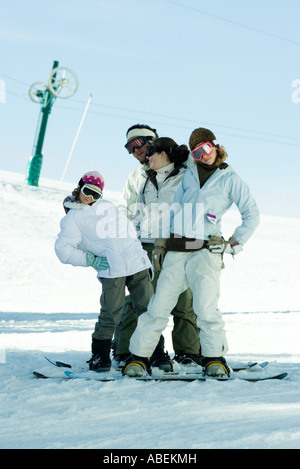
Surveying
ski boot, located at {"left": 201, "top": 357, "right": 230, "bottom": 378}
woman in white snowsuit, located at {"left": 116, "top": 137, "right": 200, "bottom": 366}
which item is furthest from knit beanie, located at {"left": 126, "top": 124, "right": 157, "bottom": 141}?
ski boot, located at {"left": 201, "top": 357, "right": 230, "bottom": 378}

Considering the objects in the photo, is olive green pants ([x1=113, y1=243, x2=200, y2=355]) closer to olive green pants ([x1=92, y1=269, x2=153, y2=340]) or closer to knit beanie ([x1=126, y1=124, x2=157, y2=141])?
olive green pants ([x1=92, y1=269, x2=153, y2=340])

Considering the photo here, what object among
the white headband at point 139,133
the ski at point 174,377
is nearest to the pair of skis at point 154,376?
the ski at point 174,377

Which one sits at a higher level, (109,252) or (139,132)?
(139,132)

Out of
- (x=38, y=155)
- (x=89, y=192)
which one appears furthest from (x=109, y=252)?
(x=38, y=155)

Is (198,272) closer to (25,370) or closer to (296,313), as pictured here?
(25,370)

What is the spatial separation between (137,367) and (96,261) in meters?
0.82

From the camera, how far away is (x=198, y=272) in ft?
13.6

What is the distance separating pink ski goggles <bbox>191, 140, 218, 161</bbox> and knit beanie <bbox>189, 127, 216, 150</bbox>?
0.12ft

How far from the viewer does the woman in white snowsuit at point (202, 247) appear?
4184mm

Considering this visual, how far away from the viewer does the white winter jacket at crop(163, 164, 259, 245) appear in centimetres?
421

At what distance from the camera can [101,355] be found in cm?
461

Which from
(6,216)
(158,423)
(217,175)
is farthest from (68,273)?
(158,423)

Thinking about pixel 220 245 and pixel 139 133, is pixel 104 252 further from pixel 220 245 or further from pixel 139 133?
pixel 139 133

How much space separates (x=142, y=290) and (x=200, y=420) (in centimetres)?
159
